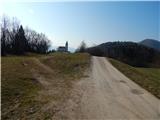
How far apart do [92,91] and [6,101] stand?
15.9 feet

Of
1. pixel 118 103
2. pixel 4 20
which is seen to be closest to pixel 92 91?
pixel 118 103

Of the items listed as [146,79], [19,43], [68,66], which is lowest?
[146,79]

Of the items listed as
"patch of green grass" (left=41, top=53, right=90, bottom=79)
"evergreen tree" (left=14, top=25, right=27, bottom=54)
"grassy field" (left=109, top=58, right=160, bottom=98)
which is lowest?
"grassy field" (left=109, top=58, right=160, bottom=98)

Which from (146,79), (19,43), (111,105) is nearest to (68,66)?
(146,79)

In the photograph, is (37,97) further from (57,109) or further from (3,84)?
(3,84)

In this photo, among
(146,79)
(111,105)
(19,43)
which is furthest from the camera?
(19,43)

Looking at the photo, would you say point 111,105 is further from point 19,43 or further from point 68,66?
point 19,43

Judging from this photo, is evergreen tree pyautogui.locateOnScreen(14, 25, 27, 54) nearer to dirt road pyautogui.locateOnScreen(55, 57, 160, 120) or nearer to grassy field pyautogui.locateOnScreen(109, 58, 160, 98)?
grassy field pyautogui.locateOnScreen(109, 58, 160, 98)

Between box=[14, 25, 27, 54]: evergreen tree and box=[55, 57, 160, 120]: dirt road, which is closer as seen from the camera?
box=[55, 57, 160, 120]: dirt road

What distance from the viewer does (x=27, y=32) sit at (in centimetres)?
8619

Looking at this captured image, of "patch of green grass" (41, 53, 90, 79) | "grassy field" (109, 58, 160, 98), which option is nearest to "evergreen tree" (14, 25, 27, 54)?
"patch of green grass" (41, 53, 90, 79)

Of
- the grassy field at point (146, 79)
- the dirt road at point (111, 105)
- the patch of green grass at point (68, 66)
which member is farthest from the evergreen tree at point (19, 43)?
the dirt road at point (111, 105)

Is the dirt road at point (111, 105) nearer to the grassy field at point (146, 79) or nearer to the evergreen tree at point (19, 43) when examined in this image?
the grassy field at point (146, 79)

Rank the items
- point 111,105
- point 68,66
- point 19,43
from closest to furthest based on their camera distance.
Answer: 1. point 111,105
2. point 68,66
3. point 19,43
